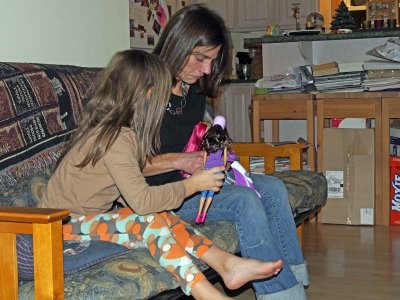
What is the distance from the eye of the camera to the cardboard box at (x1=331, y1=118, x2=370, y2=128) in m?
4.09

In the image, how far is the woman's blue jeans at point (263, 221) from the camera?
213cm

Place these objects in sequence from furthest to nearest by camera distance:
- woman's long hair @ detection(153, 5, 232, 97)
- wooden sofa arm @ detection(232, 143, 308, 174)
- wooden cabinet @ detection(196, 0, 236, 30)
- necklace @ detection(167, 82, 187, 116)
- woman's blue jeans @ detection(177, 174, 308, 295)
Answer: wooden cabinet @ detection(196, 0, 236, 30)
wooden sofa arm @ detection(232, 143, 308, 174)
necklace @ detection(167, 82, 187, 116)
woman's long hair @ detection(153, 5, 232, 97)
woman's blue jeans @ detection(177, 174, 308, 295)

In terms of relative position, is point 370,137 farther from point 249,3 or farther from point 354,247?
point 249,3

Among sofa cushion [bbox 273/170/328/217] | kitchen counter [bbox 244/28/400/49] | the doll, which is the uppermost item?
kitchen counter [bbox 244/28/400/49]

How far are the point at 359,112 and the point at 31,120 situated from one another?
7.26ft

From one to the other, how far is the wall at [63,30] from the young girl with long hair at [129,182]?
25.5 inches

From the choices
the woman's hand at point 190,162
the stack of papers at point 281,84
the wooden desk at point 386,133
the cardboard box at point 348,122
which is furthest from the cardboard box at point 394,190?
the woman's hand at point 190,162

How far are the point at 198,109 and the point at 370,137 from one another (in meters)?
1.67

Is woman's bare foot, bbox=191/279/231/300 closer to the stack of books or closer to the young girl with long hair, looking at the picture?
the young girl with long hair

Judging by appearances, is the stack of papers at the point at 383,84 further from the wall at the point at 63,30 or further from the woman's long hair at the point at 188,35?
the woman's long hair at the point at 188,35

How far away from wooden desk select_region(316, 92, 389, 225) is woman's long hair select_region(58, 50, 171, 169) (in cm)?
207

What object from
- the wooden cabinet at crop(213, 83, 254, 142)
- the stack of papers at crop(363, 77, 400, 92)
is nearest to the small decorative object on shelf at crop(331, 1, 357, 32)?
the stack of papers at crop(363, 77, 400, 92)

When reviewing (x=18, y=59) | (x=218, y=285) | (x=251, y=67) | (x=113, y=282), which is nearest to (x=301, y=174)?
(x=218, y=285)

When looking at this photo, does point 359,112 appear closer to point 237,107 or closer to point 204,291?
point 237,107
